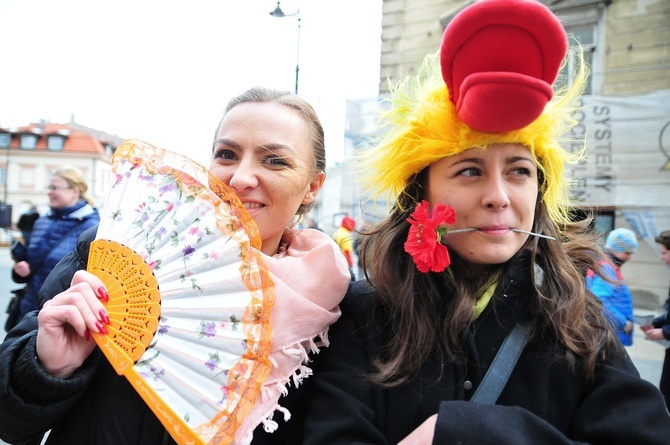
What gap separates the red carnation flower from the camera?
1.23 meters

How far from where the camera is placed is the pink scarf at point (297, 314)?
1.19 m

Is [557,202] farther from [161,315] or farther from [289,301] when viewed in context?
[161,315]

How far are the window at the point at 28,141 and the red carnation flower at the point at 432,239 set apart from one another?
4263 centimetres

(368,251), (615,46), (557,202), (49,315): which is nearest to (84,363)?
(49,315)

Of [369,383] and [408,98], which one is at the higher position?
[408,98]

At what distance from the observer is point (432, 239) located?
1228mm

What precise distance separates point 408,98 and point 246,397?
0.99 meters

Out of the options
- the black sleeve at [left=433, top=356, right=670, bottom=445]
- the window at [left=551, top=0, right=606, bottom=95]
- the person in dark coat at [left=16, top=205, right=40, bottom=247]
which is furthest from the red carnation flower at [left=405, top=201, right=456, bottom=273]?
the window at [left=551, top=0, right=606, bottom=95]

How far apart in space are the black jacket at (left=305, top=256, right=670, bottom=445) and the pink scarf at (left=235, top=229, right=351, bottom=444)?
77 millimetres

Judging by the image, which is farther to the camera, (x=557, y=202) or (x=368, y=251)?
(x=368, y=251)

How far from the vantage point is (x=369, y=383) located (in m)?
1.22

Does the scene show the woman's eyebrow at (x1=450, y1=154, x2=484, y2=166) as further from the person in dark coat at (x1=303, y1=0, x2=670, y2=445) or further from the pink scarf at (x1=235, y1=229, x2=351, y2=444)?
the pink scarf at (x1=235, y1=229, x2=351, y2=444)

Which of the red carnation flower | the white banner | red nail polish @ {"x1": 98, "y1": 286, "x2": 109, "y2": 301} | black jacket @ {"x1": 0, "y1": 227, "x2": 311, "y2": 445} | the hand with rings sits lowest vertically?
black jacket @ {"x1": 0, "y1": 227, "x2": 311, "y2": 445}

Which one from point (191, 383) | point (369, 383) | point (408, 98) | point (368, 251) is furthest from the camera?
point (368, 251)
